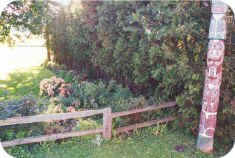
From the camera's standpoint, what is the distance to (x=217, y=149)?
490cm

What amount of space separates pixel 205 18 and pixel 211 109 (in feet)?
5.68

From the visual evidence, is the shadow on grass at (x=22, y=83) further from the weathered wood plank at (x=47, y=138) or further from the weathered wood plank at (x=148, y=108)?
the weathered wood plank at (x=148, y=108)

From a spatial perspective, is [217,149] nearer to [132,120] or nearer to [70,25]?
[132,120]

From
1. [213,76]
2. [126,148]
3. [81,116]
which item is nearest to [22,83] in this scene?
[81,116]

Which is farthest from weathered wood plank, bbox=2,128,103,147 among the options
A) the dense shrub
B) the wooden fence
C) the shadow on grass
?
the shadow on grass

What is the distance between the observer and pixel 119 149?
4.77 metres

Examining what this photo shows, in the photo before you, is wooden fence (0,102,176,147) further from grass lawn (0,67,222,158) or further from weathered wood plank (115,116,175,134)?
grass lawn (0,67,222,158)

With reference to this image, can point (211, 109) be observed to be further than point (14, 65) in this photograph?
No

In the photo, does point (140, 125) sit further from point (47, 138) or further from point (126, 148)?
point (47, 138)

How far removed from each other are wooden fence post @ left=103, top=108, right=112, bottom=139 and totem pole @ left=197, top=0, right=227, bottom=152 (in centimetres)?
173

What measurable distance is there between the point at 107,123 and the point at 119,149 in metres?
0.55

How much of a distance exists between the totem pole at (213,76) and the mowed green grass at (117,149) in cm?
38

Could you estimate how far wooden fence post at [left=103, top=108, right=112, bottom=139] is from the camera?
16.0 feet

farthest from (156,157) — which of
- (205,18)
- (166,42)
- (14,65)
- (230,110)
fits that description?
(14,65)
